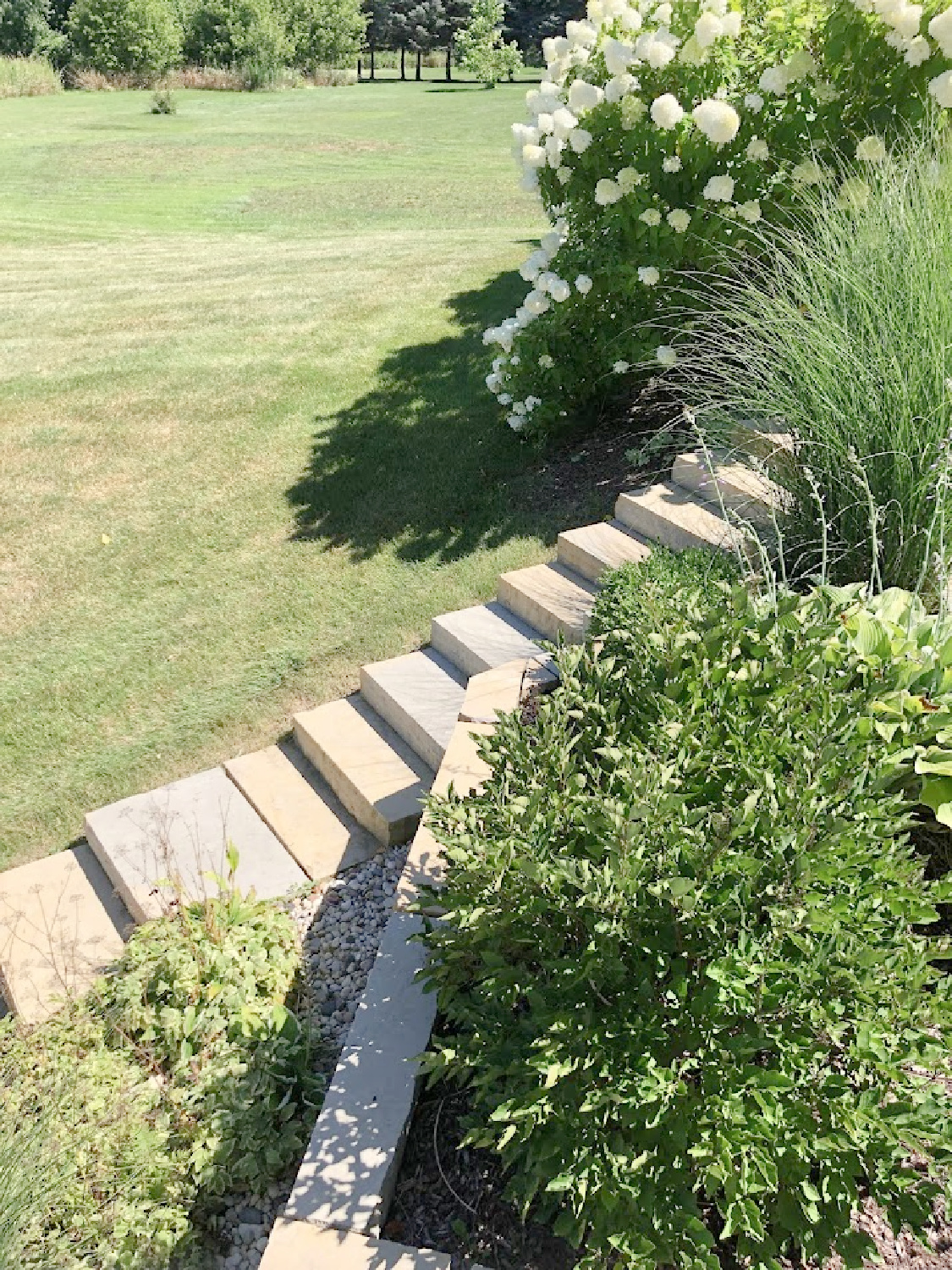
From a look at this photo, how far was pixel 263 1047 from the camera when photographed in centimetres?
251

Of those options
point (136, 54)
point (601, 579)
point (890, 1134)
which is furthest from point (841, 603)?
point (136, 54)

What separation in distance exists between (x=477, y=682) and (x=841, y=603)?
1310mm

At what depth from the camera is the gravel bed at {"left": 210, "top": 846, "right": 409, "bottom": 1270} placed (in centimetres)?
230

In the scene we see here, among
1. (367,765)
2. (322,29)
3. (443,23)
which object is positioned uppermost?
(443,23)

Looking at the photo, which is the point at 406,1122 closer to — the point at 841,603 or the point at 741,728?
the point at 741,728

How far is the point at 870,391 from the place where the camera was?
3.05m

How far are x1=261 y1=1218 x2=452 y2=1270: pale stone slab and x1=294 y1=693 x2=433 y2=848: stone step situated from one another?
4.99 feet

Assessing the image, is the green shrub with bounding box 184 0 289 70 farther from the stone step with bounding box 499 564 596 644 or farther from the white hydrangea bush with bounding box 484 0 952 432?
the stone step with bounding box 499 564 596 644

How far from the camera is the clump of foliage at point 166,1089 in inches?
85.5

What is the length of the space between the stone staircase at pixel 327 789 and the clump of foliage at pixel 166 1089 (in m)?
A: 0.22

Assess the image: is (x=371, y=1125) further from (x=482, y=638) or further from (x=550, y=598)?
(x=550, y=598)

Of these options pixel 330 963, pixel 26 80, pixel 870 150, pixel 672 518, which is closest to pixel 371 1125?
pixel 330 963

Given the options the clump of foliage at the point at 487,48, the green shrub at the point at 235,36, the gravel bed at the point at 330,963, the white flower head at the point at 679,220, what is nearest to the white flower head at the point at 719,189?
the white flower head at the point at 679,220

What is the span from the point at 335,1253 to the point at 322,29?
42.2m
